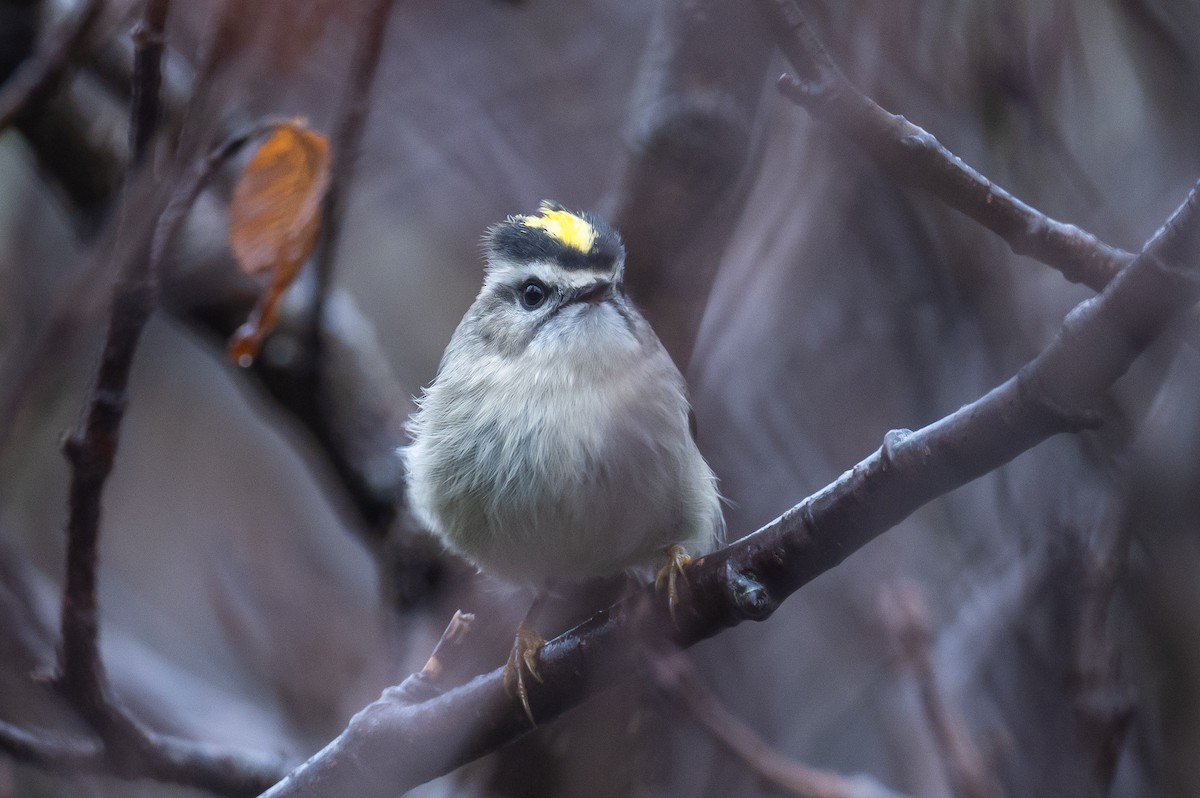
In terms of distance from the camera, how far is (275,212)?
1.94 metres

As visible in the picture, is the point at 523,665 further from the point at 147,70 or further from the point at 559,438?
the point at 147,70

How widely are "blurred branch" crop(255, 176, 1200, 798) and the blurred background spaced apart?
44 cm

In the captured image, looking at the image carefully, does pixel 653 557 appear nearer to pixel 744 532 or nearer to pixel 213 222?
pixel 744 532

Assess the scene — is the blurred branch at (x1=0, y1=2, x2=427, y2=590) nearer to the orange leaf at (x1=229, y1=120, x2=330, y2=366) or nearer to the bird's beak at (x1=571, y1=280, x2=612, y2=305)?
the bird's beak at (x1=571, y1=280, x2=612, y2=305)

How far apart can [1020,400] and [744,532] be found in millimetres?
1891

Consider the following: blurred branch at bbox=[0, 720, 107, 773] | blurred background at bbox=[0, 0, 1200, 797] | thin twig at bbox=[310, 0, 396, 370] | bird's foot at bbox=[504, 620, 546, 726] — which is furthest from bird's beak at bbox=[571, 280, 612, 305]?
blurred branch at bbox=[0, 720, 107, 773]

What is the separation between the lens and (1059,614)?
238cm

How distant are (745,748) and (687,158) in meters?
1.45

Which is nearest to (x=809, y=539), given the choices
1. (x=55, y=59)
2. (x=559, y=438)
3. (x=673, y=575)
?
(x=673, y=575)

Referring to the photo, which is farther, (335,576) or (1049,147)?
(335,576)

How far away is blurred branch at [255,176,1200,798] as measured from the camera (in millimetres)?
1109

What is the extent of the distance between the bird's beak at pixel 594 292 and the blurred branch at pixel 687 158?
1.06ft

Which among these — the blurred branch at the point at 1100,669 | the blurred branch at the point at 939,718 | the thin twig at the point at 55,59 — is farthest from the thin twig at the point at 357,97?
the blurred branch at the point at 1100,669

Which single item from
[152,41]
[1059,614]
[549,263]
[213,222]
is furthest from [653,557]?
[213,222]
